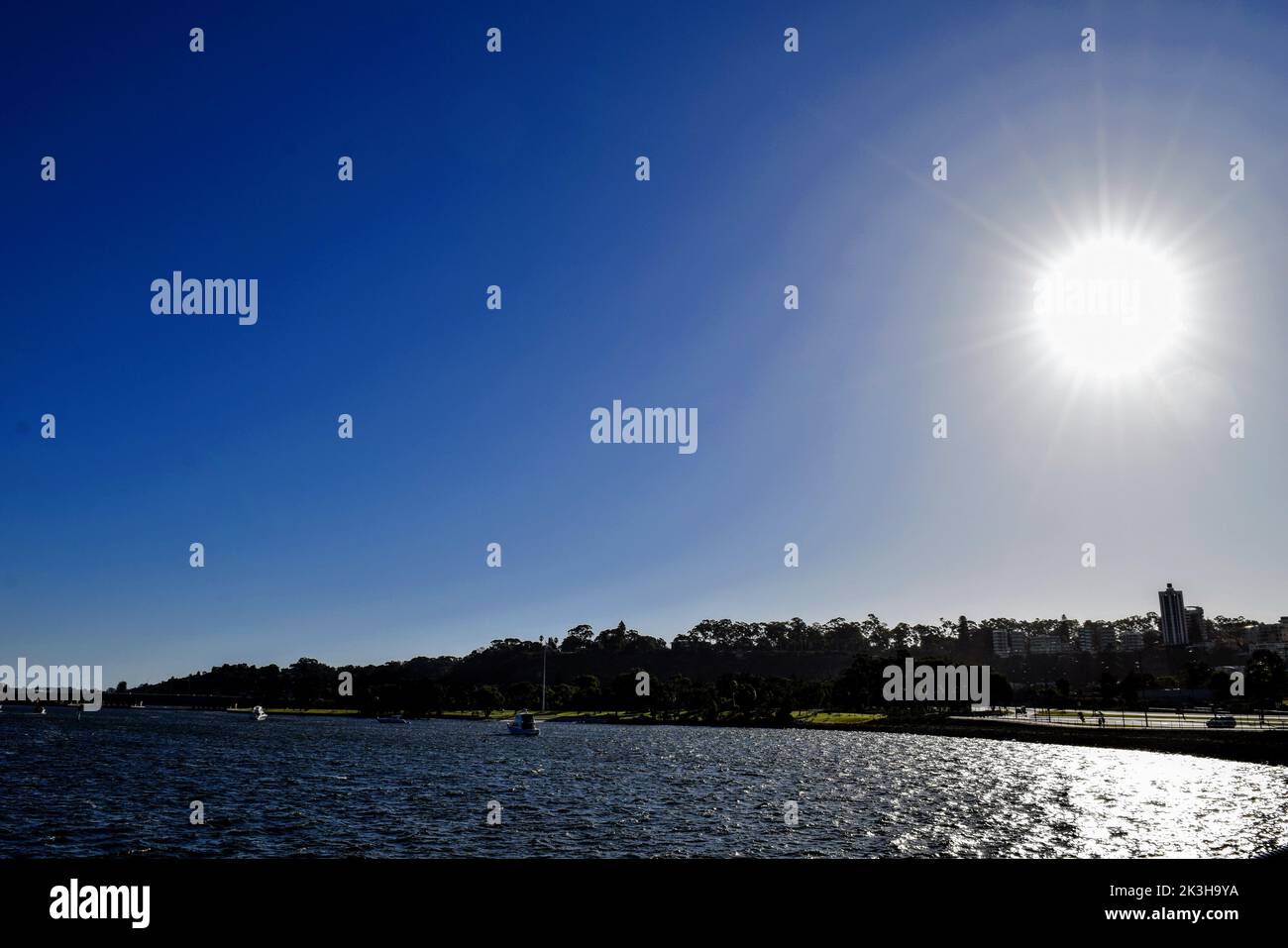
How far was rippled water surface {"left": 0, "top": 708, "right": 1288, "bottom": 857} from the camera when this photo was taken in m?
44.1

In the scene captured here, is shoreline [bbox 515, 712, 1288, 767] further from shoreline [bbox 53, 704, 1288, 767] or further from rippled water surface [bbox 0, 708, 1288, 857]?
rippled water surface [bbox 0, 708, 1288, 857]

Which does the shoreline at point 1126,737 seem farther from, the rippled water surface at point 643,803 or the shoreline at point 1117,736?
the rippled water surface at point 643,803

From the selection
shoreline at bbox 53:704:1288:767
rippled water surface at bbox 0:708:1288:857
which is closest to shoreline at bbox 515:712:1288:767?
shoreline at bbox 53:704:1288:767

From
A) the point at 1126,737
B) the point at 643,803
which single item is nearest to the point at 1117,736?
the point at 1126,737

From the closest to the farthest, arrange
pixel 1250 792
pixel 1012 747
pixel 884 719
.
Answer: pixel 1250 792 → pixel 1012 747 → pixel 884 719

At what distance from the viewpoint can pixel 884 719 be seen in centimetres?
17988

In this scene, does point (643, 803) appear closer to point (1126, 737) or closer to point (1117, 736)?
point (1126, 737)

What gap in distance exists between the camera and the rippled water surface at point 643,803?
145 ft
